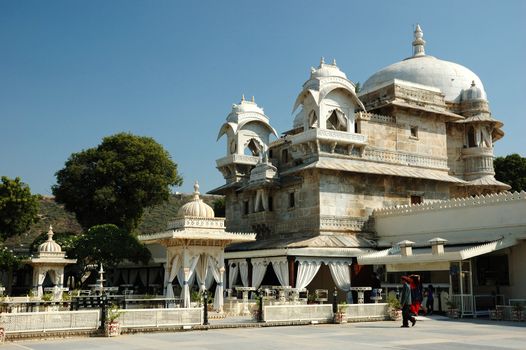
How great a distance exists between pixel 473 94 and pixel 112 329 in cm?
2650

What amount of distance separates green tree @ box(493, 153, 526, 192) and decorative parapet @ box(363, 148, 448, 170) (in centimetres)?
1689

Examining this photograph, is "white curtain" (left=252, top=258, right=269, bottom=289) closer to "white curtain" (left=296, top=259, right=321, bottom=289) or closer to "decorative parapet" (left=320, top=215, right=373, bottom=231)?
"white curtain" (left=296, top=259, right=321, bottom=289)

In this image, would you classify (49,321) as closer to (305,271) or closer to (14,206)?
(305,271)

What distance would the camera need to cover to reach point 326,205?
2852 cm

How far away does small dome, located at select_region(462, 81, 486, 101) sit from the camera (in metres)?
34.9

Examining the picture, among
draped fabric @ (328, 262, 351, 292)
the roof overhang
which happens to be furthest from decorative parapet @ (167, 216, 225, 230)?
the roof overhang

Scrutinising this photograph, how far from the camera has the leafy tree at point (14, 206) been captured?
40250 millimetres

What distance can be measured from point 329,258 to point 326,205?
2.95m

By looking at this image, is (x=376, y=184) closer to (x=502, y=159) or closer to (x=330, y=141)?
(x=330, y=141)

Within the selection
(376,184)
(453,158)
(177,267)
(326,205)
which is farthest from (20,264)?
(453,158)

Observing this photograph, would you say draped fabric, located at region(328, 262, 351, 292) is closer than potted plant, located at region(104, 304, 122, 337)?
No

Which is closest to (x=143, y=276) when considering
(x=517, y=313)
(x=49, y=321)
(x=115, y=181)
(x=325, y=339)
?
(x=115, y=181)

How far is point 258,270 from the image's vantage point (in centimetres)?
2820

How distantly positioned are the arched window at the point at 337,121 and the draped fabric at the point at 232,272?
335 inches
